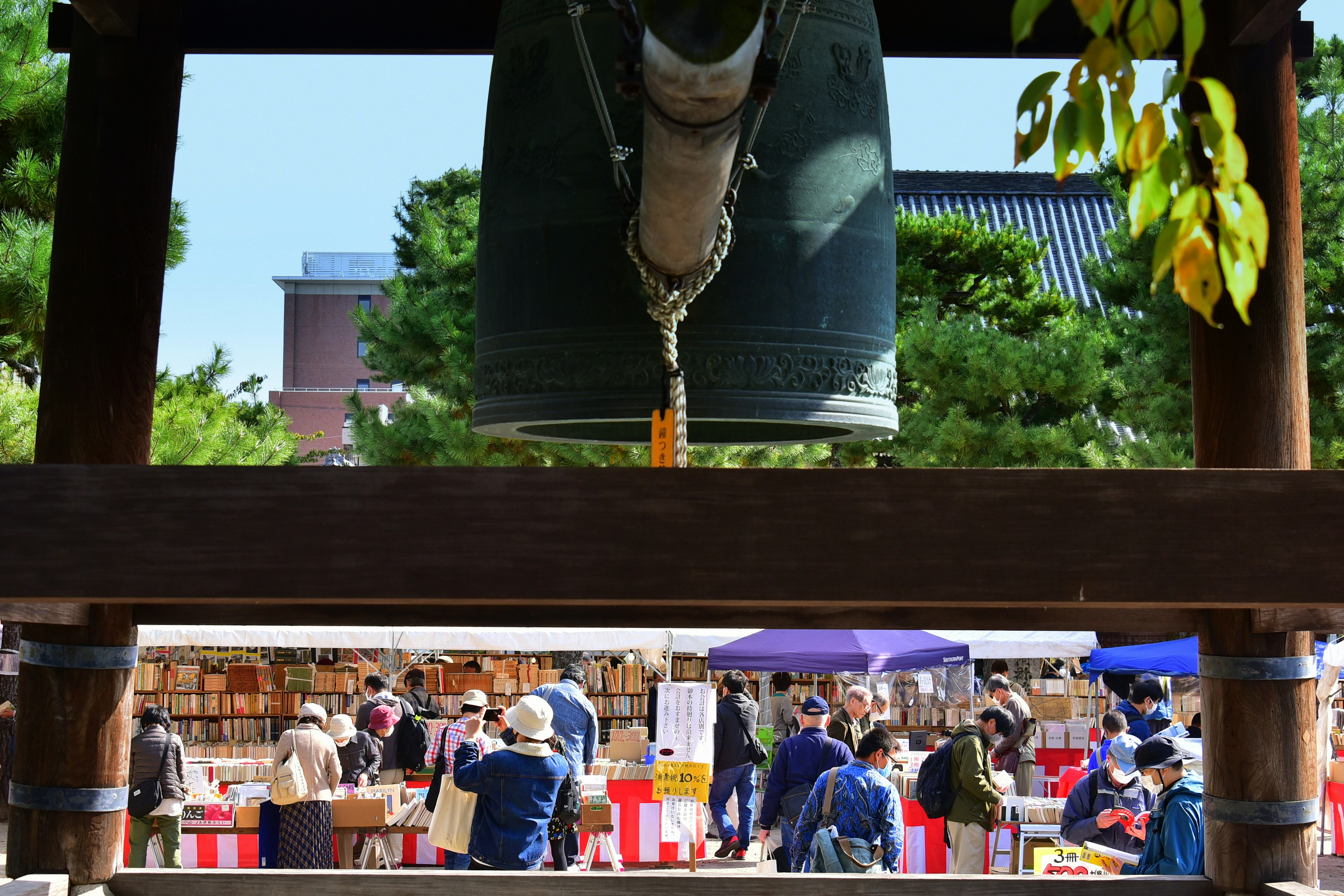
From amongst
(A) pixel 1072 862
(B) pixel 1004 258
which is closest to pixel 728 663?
(A) pixel 1072 862

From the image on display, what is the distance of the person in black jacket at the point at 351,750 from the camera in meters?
9.03

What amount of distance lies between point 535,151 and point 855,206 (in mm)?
688

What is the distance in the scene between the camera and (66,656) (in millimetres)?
3346

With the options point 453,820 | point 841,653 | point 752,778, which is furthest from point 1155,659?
point 453,820

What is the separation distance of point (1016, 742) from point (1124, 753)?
252 cm

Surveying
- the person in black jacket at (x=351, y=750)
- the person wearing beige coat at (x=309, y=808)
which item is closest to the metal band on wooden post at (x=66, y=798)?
the person wearing beige coat at (x=309, y=808)

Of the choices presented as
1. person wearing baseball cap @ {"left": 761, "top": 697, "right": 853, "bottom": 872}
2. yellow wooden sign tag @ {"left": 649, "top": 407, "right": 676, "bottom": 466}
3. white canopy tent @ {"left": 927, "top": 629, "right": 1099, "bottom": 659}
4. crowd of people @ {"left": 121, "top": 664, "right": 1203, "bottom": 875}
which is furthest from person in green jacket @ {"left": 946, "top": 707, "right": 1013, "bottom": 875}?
yellow wooden sign tag @ {"left": 649, "top": 407, "right": 676, "bottom": 466}

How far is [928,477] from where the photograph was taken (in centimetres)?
202

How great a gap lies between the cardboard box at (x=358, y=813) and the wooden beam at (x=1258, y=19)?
278 inches

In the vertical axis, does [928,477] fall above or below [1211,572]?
above

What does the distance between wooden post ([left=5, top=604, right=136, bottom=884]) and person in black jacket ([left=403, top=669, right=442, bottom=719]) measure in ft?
24.6

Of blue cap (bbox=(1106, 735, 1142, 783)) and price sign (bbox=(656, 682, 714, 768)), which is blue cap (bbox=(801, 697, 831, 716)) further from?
blue cap (bbox=(1106, 735, 1142, 783))

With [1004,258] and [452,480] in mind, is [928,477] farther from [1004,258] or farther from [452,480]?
[1004,258]

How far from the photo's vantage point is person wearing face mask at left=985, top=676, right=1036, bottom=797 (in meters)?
9.87
